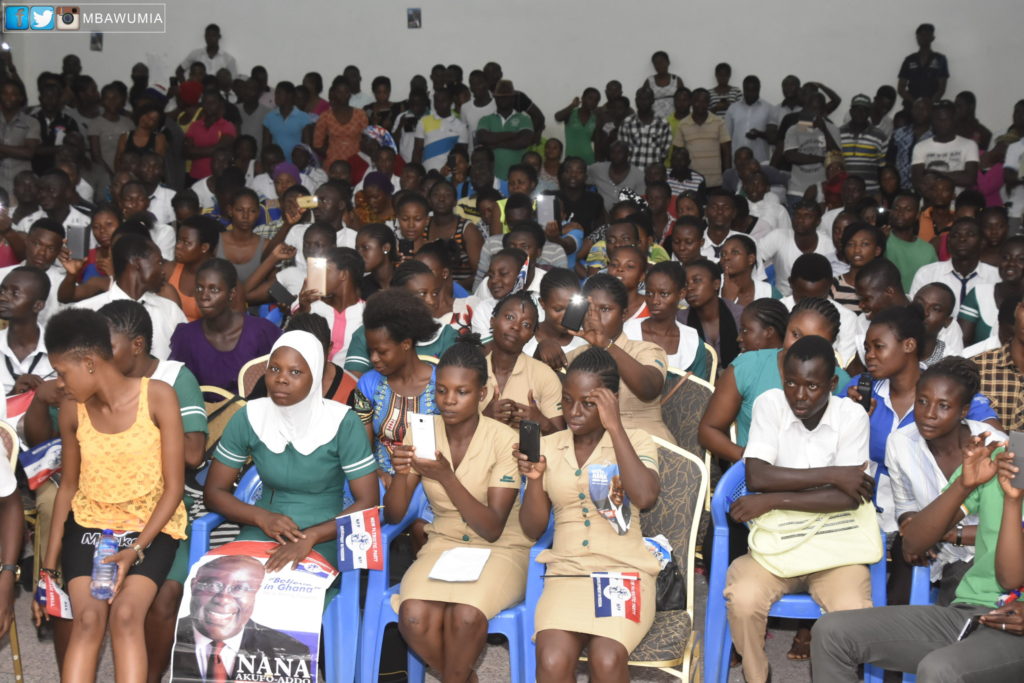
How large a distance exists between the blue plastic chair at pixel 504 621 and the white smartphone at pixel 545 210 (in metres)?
→ 3.64

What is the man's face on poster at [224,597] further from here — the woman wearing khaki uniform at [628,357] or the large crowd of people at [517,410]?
the woman wearing khaki uniform at [628,357]

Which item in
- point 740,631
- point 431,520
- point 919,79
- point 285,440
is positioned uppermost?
point 919,79

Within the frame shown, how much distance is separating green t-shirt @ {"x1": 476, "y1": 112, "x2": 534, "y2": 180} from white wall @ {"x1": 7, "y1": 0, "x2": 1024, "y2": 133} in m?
1.45

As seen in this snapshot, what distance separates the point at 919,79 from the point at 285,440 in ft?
29.4

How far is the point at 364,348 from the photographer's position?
4.67 metres

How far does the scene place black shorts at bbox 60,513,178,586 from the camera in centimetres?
340

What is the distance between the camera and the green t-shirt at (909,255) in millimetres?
7043

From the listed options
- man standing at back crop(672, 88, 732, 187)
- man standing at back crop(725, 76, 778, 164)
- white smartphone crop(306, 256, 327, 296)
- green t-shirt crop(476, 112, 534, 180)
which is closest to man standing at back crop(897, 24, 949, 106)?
man standing at back crop(725, 76, 778, 164)

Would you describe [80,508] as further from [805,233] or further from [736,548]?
[805,233]

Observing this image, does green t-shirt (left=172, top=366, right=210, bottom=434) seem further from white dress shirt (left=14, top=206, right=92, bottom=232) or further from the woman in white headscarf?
white dress shirt (left=14, top=206, right=92, bottom=232)

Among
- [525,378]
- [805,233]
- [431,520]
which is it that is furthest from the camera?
[805,233]

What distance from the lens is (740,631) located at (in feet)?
11.1

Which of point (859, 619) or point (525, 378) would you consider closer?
point (859, 619)

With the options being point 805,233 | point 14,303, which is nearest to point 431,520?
point 14,303
